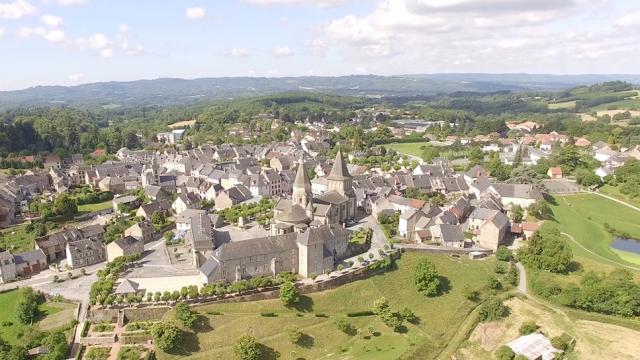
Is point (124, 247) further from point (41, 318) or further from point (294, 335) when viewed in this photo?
point (294, 335)

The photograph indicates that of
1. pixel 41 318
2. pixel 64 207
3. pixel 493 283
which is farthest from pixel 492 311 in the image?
pixel 64 207

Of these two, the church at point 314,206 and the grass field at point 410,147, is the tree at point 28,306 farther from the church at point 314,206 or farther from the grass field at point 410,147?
the grass field at point 410,147

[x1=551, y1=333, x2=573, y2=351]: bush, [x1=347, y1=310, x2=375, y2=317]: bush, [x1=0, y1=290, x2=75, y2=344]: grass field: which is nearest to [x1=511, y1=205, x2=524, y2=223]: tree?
[x1=551, y1=333, x2=573, y2=351]: bush

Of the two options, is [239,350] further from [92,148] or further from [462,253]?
[92,148]

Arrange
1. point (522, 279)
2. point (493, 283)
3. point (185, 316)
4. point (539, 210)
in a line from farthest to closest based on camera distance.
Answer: point (539, 210)
point (522, 279)
point (493, 283)
point (185, 316)

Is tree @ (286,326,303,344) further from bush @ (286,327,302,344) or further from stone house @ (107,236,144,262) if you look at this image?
stone house @ (107,236,144,262)

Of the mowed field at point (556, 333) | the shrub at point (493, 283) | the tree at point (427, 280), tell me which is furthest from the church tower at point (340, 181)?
the mowed field at point (556, 333)
